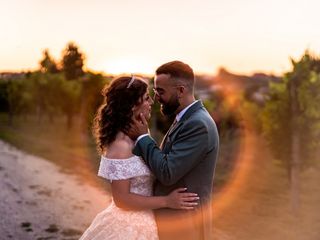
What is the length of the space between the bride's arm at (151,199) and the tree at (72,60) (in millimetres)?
89672

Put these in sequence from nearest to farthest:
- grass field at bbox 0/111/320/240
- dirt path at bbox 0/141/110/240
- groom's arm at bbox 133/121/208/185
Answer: groom's arm at bbox 133/121/208/185
dirt path at bbox 0/141/110/240
grass field at bbox 0/111/320/240

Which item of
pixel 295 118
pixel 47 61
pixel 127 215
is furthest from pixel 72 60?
pixel 127 215

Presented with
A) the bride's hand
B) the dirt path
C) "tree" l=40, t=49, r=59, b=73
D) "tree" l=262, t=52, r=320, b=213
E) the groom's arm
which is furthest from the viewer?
"tree" l=40, t=49, r=59, b=73

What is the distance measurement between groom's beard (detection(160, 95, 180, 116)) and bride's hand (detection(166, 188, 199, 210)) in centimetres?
66

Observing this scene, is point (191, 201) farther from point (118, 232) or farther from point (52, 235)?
point (52, 235)

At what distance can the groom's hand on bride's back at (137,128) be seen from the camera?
4.27 metres

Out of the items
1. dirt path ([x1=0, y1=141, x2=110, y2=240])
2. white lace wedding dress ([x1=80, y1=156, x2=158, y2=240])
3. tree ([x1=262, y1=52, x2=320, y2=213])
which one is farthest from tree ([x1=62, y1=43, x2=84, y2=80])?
white lace wedding dress ([x1=80, y1=156, x2=158, y2=240])

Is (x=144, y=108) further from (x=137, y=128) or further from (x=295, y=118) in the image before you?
(x=295, y=118)

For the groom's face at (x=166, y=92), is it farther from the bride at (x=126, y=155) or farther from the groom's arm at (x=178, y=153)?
the groom's arm at (x=178, y=153)

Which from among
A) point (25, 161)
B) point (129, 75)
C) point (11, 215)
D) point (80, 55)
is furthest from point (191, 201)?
point (80, 55)

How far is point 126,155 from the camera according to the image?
433cm

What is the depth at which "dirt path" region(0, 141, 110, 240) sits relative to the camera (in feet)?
36.3

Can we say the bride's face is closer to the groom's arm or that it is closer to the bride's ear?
the bride's ear

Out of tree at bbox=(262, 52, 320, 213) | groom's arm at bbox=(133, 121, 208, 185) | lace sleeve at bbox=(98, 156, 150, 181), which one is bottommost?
tree at bbox=(262, 52, 320, 213)
